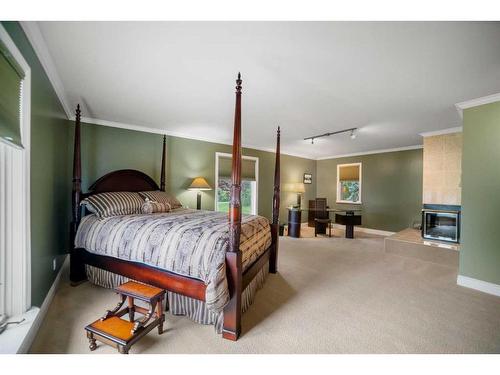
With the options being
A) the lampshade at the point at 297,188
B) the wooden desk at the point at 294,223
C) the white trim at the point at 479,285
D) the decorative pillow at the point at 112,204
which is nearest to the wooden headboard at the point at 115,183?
the decorative pillow at the point at 112,204

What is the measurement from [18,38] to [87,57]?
476 mm

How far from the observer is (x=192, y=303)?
6.48 ft

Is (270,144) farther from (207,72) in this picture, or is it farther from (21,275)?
(21,275)

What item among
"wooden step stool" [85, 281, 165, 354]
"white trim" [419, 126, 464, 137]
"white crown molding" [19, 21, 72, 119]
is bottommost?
"wooden step stool" [85, 281, 165, 354]

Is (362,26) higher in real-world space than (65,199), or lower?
higher

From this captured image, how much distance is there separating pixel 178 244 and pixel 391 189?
19.4 ft

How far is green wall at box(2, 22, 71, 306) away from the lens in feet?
5.77

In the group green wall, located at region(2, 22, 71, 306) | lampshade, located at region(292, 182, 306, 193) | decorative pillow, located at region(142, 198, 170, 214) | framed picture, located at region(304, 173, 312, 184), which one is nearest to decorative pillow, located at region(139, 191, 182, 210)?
decorative pillow, located at region(142, 198, 170, 214)

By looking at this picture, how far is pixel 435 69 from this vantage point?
77.6 inches

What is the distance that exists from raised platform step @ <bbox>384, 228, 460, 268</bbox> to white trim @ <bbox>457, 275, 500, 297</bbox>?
2.56 feet

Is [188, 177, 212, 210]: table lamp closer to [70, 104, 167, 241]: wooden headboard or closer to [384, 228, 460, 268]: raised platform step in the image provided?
[70, 104, 167, 241]: wooden headboard


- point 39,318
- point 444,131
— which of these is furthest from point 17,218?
point 444,131
